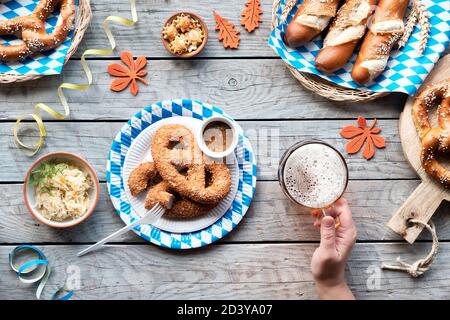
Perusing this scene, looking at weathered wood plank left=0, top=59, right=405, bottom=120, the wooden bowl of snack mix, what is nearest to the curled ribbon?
weathered wood plank left=0, top=59, right=405, bottom=120

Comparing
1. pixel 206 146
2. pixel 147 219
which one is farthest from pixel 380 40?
pixel 147 219

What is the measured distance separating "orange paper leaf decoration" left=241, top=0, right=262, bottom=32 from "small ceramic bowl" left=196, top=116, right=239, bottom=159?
0.35 m

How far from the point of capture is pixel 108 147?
1805 millimetres

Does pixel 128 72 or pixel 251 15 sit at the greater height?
pixel 251 15

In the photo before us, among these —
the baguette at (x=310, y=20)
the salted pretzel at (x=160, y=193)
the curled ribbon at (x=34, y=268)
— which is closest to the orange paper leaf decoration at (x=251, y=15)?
the baguette at (x=310, y=20)

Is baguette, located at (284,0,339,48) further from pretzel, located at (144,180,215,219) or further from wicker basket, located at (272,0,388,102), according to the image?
pretzel, located at (144,180,215,219)

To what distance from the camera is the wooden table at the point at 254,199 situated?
1776mm

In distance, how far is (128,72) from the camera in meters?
1.82

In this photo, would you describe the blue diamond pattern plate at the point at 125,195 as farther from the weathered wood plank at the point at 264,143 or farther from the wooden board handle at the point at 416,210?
the wooden board handle at the point at 416,210

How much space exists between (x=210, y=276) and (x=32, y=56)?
0.94 metres

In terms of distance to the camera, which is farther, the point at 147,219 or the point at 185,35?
the point at 185,35

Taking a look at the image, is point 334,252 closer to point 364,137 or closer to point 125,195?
point 364,137

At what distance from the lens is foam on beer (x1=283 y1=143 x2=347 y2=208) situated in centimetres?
170

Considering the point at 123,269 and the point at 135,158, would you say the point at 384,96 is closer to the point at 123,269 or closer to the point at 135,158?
the point at 135,158
